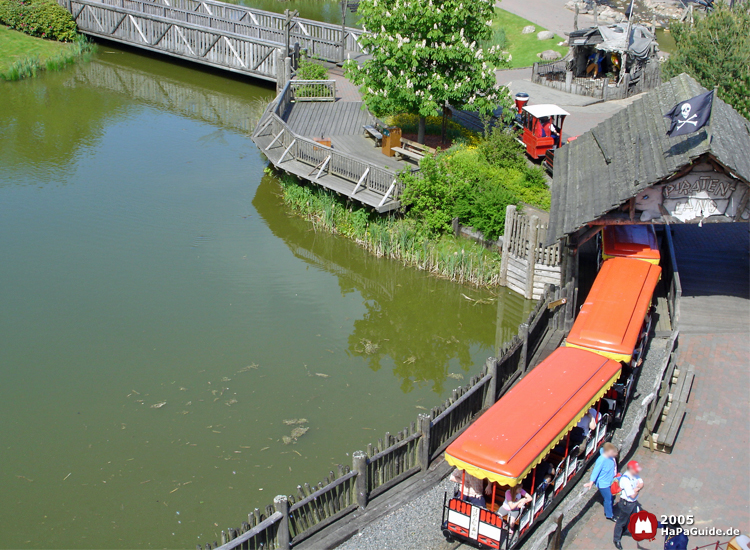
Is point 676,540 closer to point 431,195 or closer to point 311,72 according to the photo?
point 431,195

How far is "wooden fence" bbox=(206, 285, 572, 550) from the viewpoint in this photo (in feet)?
34.1

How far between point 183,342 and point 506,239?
363 inches

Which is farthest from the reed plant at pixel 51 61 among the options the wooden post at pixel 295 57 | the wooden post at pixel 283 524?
the wooden post at pixel 283 524

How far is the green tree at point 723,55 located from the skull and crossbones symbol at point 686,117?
11078 millimetres

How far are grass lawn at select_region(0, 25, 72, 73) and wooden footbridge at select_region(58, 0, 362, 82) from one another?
7.97 feet

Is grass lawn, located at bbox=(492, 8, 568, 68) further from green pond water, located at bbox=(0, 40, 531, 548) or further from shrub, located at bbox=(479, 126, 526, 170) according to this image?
green pond water, located at bbox=(0, 40, 531, 548)

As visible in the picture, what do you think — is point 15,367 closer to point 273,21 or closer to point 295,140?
point 295,140

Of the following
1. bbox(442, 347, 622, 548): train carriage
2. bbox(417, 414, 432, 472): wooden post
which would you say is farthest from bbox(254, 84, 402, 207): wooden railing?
bbox(442, 347, 622, 548): train carriage

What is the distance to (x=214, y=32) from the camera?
122ft

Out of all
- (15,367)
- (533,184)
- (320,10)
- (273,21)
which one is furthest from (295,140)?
(320,10)

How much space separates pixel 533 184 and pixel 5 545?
1720 cm

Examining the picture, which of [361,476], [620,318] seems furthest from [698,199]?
[361,476]

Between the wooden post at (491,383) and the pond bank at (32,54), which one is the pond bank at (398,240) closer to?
the wooden post at (491,383)

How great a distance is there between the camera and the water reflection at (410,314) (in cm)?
1717
